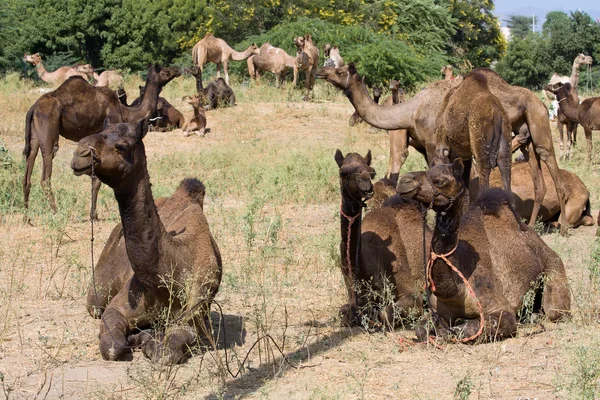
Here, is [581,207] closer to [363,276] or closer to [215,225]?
[215,225]

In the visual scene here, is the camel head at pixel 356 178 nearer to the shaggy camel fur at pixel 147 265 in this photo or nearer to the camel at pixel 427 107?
the shaggy camel fur at pixel 147 265

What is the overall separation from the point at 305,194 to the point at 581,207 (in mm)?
4020

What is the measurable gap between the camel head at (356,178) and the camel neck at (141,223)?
1.41 m

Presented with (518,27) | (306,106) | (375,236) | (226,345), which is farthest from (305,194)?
(518,27)

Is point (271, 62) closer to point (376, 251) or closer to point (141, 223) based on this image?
point (376, 251)

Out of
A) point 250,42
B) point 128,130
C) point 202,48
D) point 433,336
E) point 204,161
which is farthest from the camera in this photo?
point 250,42

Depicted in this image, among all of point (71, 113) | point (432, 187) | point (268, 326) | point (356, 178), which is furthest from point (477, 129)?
point (71, 113)

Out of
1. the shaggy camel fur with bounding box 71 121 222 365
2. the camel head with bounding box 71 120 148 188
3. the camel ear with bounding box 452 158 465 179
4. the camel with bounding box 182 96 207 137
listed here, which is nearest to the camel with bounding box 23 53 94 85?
the camel with bounding box 182 96 207 137

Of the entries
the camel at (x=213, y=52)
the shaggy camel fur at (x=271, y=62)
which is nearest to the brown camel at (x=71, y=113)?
the shaggy camel fur at (x=271, y=62)

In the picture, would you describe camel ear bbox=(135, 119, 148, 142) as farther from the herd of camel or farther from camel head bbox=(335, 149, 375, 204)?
camel head bbox=(335, 149, 375, 204)

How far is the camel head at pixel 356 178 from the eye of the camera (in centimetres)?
725

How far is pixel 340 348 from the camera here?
7.31 meters

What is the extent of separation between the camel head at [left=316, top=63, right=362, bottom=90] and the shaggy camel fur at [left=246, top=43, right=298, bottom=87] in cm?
2089

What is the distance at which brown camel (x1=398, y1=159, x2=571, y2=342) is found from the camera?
6.73 metres
